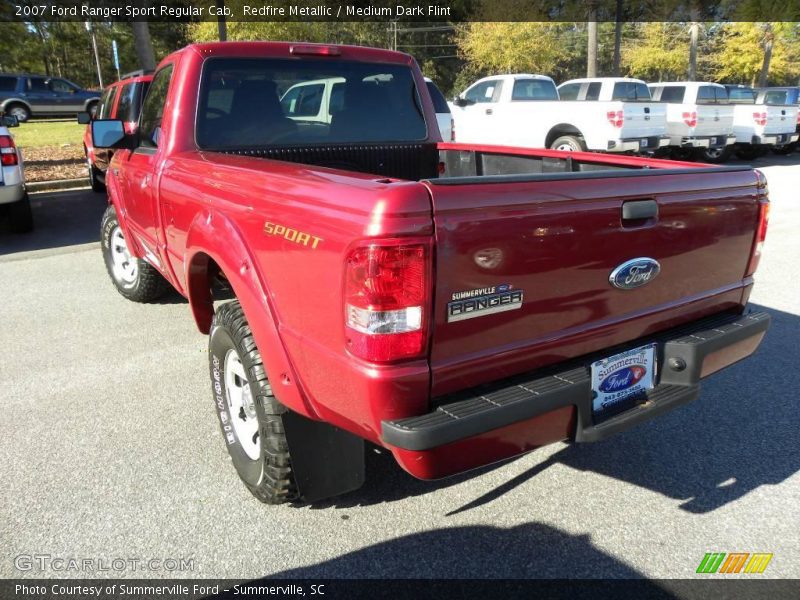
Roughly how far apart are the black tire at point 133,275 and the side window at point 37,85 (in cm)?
2656

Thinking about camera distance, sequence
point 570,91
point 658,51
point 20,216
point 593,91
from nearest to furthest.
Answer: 1. point 20,216
2. point 593,91
3. point 570,91
4. point 658,51

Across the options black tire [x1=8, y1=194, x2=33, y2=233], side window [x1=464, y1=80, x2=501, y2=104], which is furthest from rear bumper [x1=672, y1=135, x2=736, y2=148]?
black tire [x1=8, y1=194, x2=33, y2=233]

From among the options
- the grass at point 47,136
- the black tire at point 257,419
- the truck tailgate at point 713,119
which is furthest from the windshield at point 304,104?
the grass at point 47,136

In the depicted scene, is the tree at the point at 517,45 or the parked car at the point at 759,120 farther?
the tree at the point at 517,45

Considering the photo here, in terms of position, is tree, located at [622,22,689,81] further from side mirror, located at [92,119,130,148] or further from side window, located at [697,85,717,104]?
side mirror, located at [92,119,130,148]

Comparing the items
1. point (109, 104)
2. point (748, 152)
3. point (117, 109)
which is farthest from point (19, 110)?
point (748, 152)

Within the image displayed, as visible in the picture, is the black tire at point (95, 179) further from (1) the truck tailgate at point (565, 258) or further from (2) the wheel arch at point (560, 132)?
(1) the truck tailgate at point (565, 258)

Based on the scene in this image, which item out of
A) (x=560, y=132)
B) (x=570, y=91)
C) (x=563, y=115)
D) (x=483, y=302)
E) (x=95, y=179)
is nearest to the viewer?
(x=483, y=302)

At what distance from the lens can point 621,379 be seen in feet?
7.80

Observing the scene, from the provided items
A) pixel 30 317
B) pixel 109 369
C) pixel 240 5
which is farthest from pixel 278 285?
pixel 240 5

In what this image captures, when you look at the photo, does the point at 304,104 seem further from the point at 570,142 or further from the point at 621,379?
the point at 570,142

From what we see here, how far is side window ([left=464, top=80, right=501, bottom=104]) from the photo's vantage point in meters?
14.0

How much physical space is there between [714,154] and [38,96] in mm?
26786

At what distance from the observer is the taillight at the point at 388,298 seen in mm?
1813
